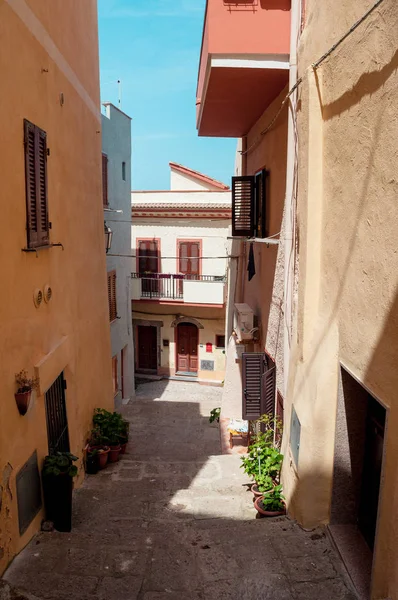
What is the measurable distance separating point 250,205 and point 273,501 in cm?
615

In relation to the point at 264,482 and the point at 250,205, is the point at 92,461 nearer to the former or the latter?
the point at 264,482

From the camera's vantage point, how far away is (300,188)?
5.86 metres

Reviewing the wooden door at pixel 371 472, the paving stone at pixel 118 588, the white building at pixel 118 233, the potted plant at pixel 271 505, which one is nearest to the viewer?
the paving stone at pixel 118 588

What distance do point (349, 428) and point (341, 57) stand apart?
3.59m

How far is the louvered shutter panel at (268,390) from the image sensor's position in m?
8.51

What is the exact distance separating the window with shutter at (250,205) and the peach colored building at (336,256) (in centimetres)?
150

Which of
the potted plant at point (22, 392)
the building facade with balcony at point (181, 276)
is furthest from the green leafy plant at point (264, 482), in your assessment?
the building facade with balcony at point (181, 276)

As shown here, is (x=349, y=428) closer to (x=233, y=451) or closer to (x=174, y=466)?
(x=174, y=466)

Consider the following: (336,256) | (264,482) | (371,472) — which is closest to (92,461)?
(264,482)

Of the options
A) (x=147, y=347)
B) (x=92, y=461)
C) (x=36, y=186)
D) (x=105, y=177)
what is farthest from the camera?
(x=147, y=347)

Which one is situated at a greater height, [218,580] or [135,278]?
[135,278]

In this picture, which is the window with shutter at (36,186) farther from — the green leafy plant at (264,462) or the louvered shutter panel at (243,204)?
the louvered shutter panel at (243,204)

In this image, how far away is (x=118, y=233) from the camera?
16.5 m

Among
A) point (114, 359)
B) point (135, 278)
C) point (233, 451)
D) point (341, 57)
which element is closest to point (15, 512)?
point (341, 57)
